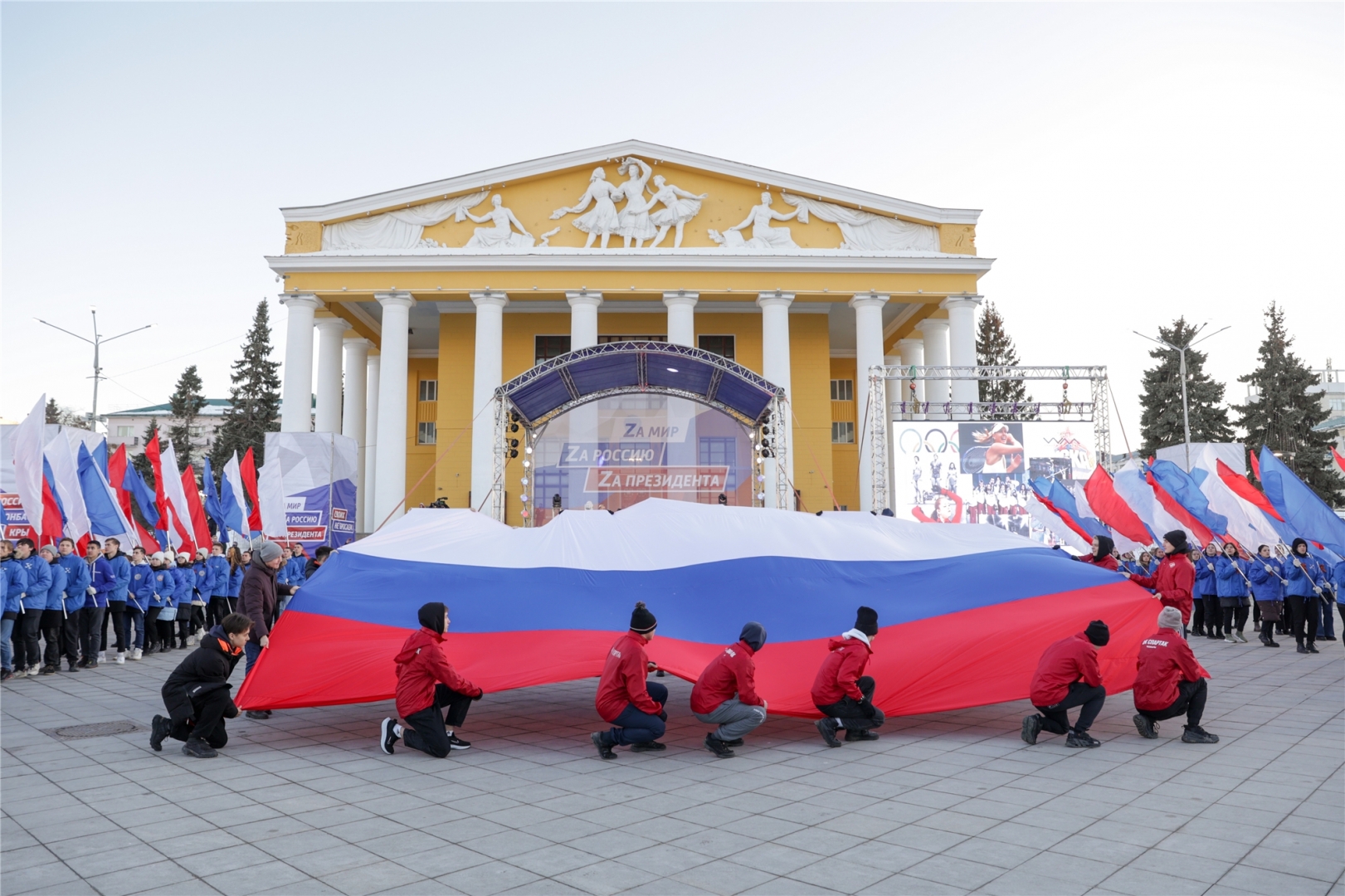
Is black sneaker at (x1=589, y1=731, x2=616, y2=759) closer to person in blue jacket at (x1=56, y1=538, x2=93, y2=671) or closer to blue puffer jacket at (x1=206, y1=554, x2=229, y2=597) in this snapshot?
person in blue jacket at (x1=56, y1=538, x2=93, y2=671)

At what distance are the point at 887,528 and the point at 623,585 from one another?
3.55 m

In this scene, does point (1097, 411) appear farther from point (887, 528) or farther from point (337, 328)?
point (337, 328)

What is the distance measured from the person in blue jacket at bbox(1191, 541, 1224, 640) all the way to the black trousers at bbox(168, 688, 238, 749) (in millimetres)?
15399

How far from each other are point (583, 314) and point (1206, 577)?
21.8 metres

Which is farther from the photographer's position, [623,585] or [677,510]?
[677,510]

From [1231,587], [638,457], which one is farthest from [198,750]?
[1231,587]

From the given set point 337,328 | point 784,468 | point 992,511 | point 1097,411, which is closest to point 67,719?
point 784,468

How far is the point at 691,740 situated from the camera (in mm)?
8469

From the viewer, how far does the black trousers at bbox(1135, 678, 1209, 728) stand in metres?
8.16

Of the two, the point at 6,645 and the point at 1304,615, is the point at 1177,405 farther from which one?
the point at 6,645

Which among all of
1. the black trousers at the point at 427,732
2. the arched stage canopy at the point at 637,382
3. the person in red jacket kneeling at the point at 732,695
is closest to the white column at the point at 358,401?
the arched stage canopy at the point at 637,382

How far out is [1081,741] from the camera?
26.2ft

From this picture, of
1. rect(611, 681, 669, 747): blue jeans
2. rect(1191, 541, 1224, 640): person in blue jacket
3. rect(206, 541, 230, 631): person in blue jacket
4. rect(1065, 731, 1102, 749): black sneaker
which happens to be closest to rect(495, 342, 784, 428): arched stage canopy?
rect(206, 541, 230, 631): person in blue jacket

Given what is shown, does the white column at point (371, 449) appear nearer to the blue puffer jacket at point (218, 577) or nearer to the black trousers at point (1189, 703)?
the blue puffer jacket at point (218, 577)
